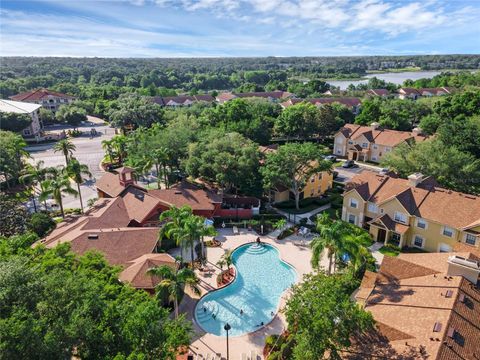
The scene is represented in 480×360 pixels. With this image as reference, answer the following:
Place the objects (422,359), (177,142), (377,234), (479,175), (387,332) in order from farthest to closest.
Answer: (177,142), (479,175), (377,234), (387,332), (422,359)

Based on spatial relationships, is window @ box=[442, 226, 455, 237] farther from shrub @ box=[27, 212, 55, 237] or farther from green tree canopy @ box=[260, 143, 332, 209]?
shrub @ box=[27, 212, 55, 237]

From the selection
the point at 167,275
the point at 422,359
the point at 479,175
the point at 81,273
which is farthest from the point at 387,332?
the point at 479,175

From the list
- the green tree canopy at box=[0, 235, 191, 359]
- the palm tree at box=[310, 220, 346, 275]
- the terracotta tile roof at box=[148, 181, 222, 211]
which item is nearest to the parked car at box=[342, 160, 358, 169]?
the terracotta tile roof at box=[148, 181, 222, 211]

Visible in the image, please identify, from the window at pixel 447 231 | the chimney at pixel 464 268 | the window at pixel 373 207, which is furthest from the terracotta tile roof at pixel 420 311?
the window at pixel 373 207

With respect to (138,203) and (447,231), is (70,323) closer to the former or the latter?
(138,203)

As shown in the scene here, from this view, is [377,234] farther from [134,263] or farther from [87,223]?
[87,223]

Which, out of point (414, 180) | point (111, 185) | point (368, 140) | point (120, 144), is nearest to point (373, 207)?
point (414, 180)
